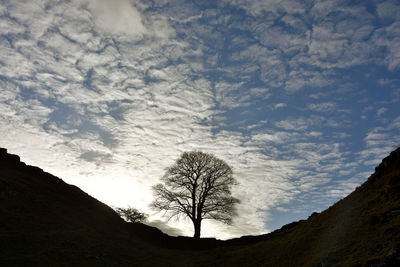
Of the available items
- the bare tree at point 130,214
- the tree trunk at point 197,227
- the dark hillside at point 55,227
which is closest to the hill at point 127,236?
the dark hillside at point 55,227

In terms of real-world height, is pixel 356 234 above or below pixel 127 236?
below

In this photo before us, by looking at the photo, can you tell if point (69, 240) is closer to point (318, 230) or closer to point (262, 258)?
point (262, 258)

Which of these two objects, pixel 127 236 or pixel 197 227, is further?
pixel 197 227

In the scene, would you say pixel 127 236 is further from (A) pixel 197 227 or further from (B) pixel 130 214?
(B) pixel 130 214

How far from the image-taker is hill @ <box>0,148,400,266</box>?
11.8 metres

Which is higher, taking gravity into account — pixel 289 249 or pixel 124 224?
pixel 124 224

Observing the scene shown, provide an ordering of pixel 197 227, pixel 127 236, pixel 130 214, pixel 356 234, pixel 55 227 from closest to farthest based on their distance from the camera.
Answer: pixel 356 234, pixel 55 227, pixel 127 236, pixel 197 227, pixel 130 214

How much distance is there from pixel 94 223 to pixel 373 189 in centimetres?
2568

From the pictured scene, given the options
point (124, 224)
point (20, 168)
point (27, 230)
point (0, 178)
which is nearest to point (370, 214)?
point (27, 230)

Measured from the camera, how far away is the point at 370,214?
43.9ft

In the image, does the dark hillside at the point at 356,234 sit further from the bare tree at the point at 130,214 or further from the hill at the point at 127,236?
the bare tree at the point at 130,214

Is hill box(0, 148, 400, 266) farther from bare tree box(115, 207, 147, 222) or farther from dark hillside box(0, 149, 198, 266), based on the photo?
bare tree box(115, 207, 147, 222)

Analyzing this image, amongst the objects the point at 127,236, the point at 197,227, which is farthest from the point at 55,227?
the point at 197,227

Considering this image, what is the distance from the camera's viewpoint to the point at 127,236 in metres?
27.4
